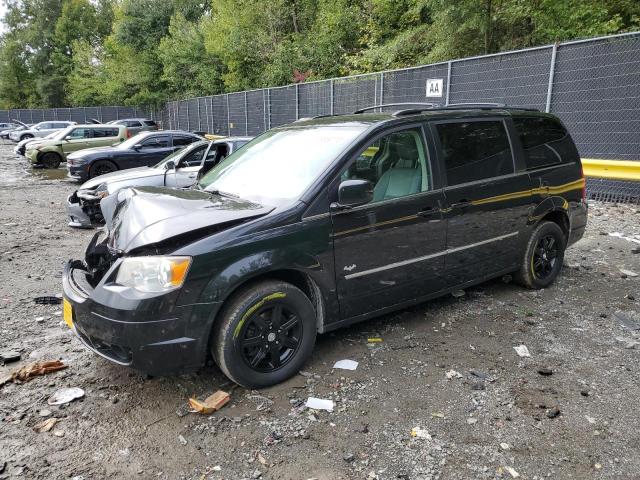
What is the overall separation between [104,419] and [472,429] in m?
2.24

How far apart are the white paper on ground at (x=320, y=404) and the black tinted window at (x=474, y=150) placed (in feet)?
6.78

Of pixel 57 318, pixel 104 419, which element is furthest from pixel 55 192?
pixel 104 419

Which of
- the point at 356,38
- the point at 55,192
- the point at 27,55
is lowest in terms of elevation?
the point at 55,192

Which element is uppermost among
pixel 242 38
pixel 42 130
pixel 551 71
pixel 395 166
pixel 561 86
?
pixel 242 38

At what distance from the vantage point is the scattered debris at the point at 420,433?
2.90 metres

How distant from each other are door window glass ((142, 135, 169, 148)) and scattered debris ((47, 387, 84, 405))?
11.2 meters

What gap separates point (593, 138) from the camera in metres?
9.23

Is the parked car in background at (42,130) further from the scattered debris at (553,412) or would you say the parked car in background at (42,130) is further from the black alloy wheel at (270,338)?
the scattered debris at (553,412)

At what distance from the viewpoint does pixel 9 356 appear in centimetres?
389

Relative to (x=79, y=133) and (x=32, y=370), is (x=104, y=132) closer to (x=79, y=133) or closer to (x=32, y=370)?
(x=79, y=133)

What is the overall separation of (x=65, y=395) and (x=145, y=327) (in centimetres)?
95

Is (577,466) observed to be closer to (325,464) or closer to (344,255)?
(325,464)

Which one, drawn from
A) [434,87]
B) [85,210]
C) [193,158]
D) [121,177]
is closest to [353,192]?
[85,210]

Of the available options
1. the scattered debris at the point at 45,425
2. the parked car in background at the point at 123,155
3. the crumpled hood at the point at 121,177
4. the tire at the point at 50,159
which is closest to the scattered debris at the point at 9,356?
the scattered debris at the point at 45,425
